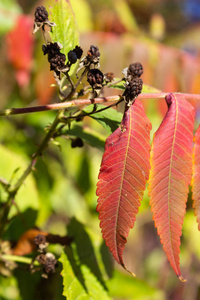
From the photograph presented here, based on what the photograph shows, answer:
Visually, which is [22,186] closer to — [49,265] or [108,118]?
[49,265]

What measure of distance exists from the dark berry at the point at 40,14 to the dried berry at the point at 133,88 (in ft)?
0.93

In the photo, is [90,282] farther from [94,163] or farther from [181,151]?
[94,163]

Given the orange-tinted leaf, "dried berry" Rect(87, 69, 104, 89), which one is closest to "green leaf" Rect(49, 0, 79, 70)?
"dried berry" Rect(87, 69, 104, 89)

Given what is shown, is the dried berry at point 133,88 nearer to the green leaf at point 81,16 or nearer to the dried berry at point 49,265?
the dried berry at point 49,265

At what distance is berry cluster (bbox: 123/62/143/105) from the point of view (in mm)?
802

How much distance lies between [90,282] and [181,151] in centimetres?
60

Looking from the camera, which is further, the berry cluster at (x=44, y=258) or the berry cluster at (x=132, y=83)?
the berry cluster at (x=44, y=258)

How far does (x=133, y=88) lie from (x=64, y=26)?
0.34 metres

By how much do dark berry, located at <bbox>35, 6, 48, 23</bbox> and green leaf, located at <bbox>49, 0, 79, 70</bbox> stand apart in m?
0.08

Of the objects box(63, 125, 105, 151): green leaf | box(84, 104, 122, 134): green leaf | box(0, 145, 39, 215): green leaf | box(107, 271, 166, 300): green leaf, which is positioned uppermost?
box(84, 104, 122, 134): green leaf

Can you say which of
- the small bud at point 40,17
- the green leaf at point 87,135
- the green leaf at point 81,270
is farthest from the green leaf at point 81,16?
the small bud at point 40,17

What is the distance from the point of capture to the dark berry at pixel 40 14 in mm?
882

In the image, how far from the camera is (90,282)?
1197 millimetres

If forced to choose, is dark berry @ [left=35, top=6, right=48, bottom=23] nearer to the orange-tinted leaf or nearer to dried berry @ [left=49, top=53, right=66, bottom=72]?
dried berry @ [left=49, top=53, right=66, bottom=72]
